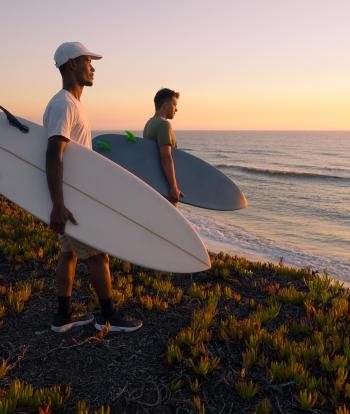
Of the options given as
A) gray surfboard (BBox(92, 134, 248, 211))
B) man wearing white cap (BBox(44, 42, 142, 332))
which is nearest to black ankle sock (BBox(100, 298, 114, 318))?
man wearing white cap (BBox(44, 42, 142, 332))

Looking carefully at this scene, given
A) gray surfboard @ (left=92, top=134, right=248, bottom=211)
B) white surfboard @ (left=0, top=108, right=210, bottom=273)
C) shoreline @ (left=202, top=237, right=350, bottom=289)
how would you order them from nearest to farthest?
white surfboard @ (left=0, top=108, right=210, bottom=273)
gray surfboard @ (left=92, top=134, right=248, bottom=211)
shoreline @ (left=202, top=237, right=350, bottom=289)

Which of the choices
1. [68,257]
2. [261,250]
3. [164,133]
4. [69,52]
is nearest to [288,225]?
[261,250]

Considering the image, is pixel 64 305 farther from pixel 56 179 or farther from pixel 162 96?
pixel 162 96

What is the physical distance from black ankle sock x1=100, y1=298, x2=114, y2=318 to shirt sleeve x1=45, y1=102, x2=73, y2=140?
4.68ft

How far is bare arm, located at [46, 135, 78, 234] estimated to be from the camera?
2.84m

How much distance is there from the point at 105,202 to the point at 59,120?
92cm

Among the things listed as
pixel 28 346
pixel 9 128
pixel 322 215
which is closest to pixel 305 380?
pixel 28 346

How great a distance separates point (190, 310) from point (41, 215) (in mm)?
1867

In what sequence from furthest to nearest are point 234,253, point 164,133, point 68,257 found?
point 234,253
point 164,133
point 68,257

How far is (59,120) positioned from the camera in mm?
2828

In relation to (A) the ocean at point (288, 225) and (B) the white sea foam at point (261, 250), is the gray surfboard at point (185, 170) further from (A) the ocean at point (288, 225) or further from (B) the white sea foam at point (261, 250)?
(B) the white sea foam at point (261, 250)

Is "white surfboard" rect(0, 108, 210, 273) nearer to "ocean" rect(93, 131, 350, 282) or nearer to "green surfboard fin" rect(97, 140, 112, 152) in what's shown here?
"green surfboard fin" rect(97, 140, 112, 152)

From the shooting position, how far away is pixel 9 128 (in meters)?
3.67

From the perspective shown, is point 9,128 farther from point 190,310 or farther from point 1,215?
point 1,215
